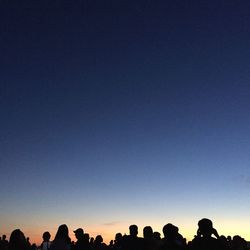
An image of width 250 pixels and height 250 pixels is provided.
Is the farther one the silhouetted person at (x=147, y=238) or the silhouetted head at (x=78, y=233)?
the silhouetted head at (x=78, y=233)

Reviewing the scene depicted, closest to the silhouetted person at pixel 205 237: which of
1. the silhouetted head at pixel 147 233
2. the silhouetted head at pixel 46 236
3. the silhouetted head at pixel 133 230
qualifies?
the silhouetted head at pixel 147 233

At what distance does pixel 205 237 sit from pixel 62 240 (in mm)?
4233

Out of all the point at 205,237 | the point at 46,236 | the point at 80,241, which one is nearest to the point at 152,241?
the point at 80,241

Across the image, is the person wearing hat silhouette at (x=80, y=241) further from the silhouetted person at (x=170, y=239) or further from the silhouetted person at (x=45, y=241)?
the silhouetted person at (x=45, y=241)

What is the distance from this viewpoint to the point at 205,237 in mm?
5750

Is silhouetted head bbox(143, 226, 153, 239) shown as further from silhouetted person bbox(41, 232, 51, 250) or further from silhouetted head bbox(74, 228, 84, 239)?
silhouetted person bbox(41, 232, 51, 250)

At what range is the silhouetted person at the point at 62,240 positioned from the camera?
896 cm

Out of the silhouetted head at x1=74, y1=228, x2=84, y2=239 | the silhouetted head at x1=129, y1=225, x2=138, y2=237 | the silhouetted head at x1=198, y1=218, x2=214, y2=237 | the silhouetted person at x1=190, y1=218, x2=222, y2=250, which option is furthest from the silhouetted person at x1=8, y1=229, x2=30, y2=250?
the silhouetted head at x1=198, y1=218, x2=214, y2=237

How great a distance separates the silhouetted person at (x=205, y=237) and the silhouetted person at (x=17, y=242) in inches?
146

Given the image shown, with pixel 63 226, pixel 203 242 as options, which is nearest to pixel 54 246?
pixel 63 226

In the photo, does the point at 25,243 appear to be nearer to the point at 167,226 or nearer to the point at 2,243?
the point at 167,226

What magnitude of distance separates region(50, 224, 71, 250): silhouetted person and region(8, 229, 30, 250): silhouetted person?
104cm

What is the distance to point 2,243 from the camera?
13117 mm

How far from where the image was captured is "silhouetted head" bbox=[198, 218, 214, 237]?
227 inches
